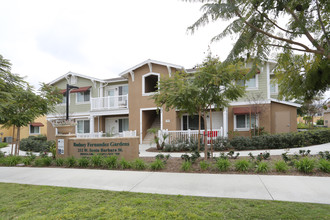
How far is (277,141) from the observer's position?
13094mm

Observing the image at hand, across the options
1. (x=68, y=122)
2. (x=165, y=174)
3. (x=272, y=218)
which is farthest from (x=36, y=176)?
(x=272, y=218)

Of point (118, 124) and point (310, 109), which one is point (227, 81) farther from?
point (310, 109)

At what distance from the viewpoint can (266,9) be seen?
3516 mm

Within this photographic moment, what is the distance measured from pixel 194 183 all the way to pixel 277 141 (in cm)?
921

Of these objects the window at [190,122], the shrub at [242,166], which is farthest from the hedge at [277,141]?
the shrub at [242,166]

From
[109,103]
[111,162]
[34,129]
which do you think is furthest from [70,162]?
[34,129]

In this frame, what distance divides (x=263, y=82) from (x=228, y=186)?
43.3 feet

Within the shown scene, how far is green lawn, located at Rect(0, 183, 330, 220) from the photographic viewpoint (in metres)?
3.91

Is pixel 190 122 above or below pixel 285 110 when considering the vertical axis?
below

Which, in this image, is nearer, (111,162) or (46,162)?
(111,162)

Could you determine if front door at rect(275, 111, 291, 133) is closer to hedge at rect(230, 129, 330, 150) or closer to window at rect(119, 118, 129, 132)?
hedge at rect(230, 129, 330, 150)

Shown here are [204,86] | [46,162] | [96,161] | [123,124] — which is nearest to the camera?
[204,86]

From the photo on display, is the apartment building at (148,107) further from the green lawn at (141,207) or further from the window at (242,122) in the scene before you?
the green lawn at (141,207)

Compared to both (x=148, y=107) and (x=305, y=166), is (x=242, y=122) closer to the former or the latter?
(x=148, y=107)
